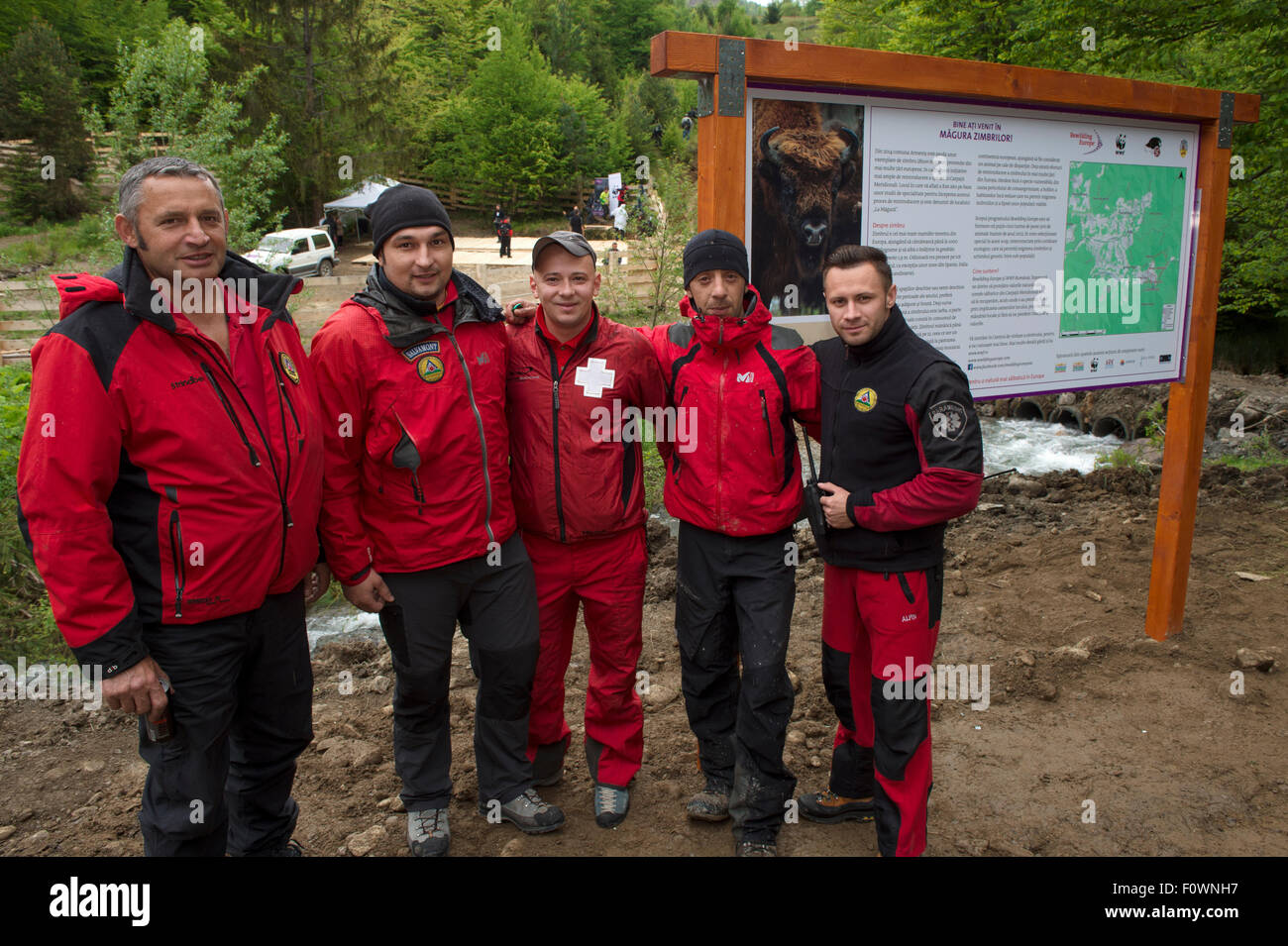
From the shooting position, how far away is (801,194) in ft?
11.4

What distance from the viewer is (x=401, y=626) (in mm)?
3162

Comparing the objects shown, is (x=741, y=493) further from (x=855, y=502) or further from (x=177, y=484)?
(x=177, y=484)

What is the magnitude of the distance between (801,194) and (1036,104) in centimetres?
140

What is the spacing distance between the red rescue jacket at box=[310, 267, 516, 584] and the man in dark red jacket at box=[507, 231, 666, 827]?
162 mm

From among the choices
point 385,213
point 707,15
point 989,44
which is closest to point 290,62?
point 989,44

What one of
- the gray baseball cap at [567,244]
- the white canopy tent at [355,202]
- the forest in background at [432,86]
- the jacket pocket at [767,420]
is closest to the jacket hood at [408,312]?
the gray baseball cap at [567,244]

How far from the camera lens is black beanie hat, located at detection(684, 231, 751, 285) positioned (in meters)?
3.05

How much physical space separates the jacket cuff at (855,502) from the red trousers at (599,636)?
851 mm

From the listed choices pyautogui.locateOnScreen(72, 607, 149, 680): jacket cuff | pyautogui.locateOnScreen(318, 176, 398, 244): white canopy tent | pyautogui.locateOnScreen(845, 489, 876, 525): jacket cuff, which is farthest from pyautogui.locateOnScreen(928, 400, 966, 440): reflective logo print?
pyautogui.locateOnScreen(318, 176, 398, 244): white canopy tent

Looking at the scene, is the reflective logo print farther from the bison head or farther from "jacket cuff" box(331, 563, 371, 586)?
"jacket cuff" box(331, 563, 371, 586)

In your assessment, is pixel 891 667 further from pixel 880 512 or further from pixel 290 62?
pixel 290 62

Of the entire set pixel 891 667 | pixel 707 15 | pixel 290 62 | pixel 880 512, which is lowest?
pixel 891 667

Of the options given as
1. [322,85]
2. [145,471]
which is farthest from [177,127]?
[322,85]

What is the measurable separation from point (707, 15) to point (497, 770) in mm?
110476
